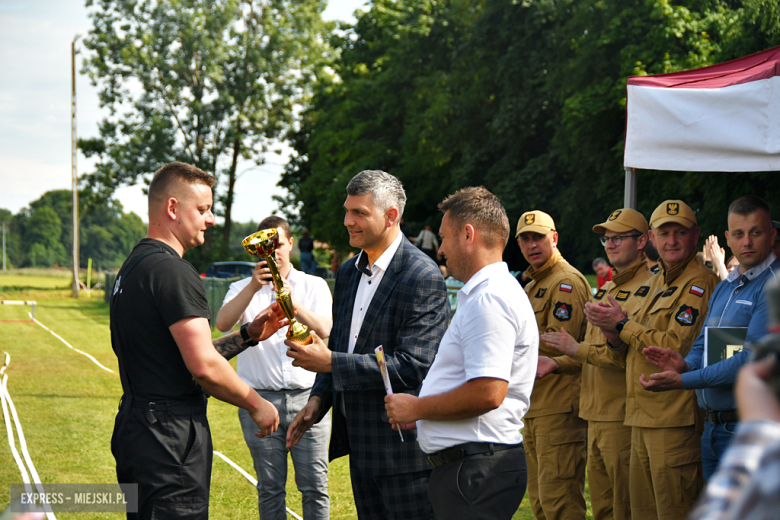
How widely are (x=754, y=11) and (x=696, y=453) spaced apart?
12245 mm

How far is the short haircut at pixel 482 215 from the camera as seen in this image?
289cm

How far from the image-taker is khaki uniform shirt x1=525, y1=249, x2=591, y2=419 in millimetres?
5125

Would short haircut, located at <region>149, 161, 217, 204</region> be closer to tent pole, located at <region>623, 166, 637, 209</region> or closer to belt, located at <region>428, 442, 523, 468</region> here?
belt, located at <region>428, 442, 523, 468</region>

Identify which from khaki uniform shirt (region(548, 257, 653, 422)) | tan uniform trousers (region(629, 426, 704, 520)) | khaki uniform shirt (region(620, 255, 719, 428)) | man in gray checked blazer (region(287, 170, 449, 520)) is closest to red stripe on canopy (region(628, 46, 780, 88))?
khaki uniform shirt (region(620, 255, 719, 428))

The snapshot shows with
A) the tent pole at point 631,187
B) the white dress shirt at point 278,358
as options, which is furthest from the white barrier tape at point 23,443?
the tent pole at point 631,187

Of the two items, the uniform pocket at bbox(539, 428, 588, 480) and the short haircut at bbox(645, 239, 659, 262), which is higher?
the short haircut at bbox(645, 239, 659, 262)

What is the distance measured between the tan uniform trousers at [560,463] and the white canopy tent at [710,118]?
6.37 ft

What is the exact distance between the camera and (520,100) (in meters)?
22.0

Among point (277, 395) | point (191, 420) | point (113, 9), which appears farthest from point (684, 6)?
point (113, 9)

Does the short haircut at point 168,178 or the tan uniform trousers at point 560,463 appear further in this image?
the tan uniform trousers at point 560,463

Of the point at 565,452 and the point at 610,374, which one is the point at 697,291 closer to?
the point at 610,374

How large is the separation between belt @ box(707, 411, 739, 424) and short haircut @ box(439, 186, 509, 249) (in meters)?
1.79

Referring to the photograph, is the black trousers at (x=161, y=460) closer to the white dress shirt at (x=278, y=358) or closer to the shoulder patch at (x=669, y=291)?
the white dress shirt at (x=278, y=358)

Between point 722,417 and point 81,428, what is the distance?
806cm
